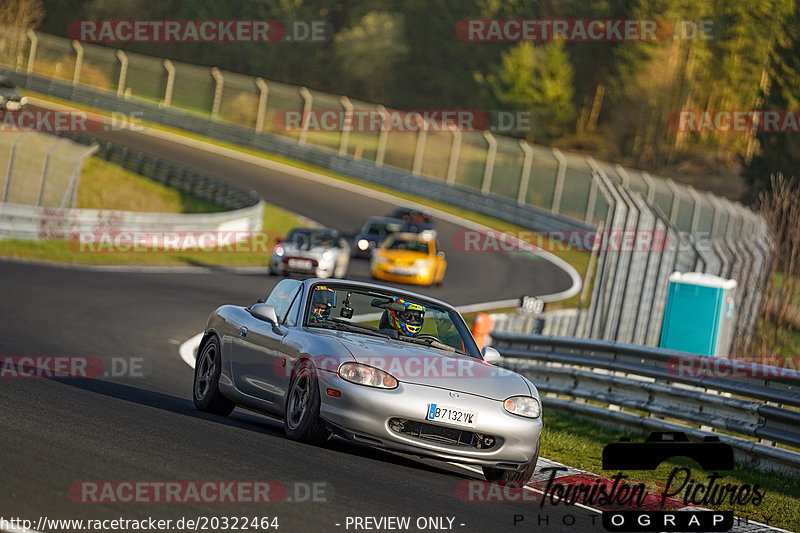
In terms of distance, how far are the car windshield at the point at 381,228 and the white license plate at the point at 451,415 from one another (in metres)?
26.8

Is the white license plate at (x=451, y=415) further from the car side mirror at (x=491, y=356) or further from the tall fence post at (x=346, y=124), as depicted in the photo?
the tall fence post at (x=346, y=124)

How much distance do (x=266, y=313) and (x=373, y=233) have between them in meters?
25.8

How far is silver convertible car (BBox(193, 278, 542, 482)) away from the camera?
8383 mm

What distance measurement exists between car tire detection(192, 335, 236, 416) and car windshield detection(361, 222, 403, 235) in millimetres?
24480

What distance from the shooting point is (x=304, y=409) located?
8758 mm

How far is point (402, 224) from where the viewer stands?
35906 mm

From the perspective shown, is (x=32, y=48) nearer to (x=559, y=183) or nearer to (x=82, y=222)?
(x=559, y=183)

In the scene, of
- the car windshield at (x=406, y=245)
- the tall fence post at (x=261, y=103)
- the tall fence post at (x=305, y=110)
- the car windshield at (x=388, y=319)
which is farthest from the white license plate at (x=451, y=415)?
the tall fence post at (x=261, y=103)

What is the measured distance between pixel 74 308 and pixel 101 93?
4229cm

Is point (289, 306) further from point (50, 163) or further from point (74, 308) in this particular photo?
point (50, 163)

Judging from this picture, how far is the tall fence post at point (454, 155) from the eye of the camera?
53.2 meters

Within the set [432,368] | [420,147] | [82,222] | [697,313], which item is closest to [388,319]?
[432,368]

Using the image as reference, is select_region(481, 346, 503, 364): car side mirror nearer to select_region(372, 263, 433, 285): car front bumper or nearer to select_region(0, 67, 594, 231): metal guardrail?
select_region(372, 263, 433, 285): car front bumper

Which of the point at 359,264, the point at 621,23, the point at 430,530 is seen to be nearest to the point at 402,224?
the point at 359,264
